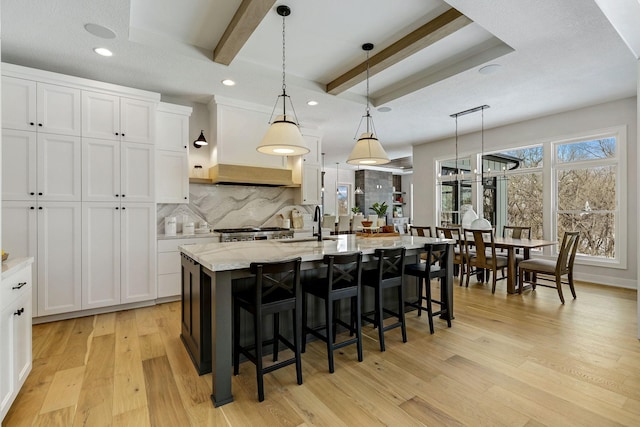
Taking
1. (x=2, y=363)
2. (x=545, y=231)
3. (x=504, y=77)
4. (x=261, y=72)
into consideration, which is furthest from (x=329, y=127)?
(x=2, y=363)

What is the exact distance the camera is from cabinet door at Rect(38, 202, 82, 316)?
3318 mm

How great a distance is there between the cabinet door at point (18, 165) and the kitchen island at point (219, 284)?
195 cm

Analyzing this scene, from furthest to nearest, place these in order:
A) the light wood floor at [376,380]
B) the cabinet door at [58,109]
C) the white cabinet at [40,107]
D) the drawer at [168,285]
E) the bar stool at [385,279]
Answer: the drawer at [168,285]
the cabinet door at [58,109]
the white cabinet at [40,107]
the bar stool at [385,279]
the light wood floor at [376,380]

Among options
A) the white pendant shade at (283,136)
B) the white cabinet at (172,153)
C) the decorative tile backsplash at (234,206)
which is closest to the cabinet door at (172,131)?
the white cabinet at (172,153)

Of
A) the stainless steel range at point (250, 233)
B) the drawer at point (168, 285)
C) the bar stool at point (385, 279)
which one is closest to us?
the bar stool at point (385, 279)

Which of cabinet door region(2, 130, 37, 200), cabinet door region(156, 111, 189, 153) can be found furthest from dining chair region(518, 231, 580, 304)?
cabinet door region(2, 130, 37, 200)

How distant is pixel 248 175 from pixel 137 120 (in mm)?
1526

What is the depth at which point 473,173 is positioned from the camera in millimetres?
6637

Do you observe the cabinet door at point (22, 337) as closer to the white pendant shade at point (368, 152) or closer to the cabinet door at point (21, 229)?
the cabinet door at point (21, 229)

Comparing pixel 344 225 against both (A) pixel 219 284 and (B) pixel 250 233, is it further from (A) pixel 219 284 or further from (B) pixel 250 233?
(A) pixel 219 284

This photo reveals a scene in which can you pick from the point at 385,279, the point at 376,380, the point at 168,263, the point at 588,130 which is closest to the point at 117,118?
the point at 168,263

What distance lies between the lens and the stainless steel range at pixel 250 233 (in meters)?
4.34

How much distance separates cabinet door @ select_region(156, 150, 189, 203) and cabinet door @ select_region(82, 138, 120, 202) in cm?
55

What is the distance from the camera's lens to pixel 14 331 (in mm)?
1925
